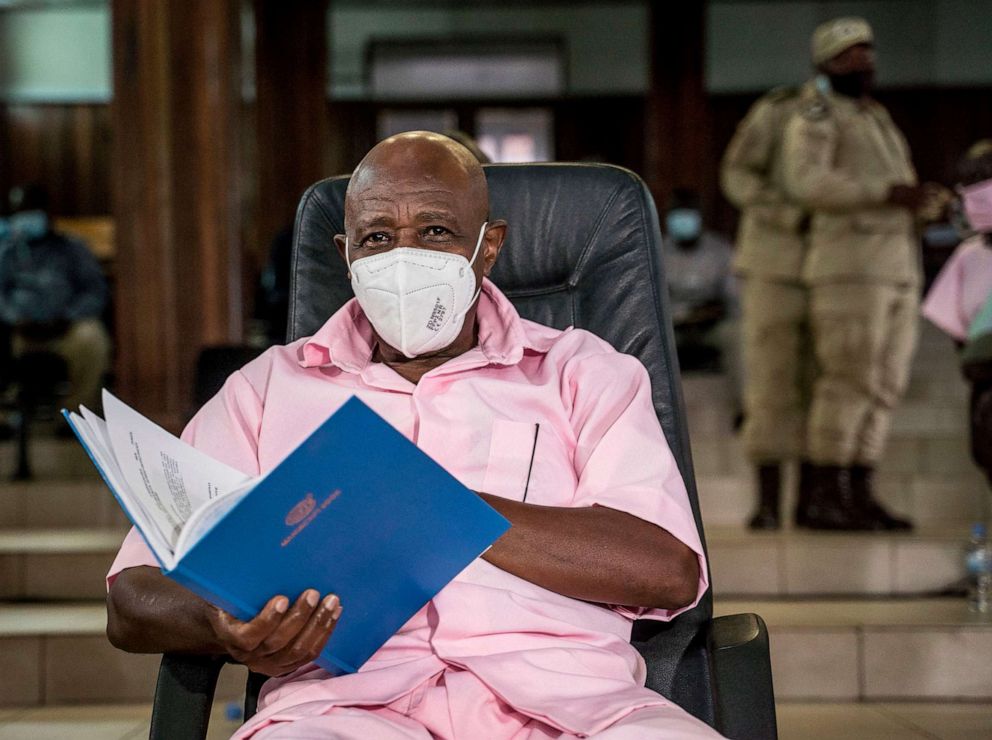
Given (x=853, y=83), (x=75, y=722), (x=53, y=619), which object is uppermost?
(x=853, y=83)

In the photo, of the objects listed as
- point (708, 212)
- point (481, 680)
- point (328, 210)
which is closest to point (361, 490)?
point (481, 680)

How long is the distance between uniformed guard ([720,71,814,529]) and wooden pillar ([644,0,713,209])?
411 centimetres

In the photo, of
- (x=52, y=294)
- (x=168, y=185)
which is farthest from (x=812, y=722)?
(x=52, y=294)

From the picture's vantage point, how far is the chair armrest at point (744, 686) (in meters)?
1.42

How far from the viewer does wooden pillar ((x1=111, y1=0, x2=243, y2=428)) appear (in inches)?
178

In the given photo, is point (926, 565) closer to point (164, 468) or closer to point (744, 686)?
point (744, 686)

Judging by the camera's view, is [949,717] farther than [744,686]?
Yes

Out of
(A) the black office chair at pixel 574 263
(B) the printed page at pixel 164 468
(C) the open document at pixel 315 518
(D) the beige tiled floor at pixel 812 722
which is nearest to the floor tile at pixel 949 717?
(D) the beige tiled floor at pixel 812 722

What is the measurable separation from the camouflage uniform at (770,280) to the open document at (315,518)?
9.53ft

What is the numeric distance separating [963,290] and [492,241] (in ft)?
6.33

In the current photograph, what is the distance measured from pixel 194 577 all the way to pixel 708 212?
27.9ft

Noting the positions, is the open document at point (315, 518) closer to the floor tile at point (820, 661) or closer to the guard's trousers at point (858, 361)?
the floor tile at point (820, 661)

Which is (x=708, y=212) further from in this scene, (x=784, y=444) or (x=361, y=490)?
(x=361, y=490)

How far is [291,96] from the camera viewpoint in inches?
309
